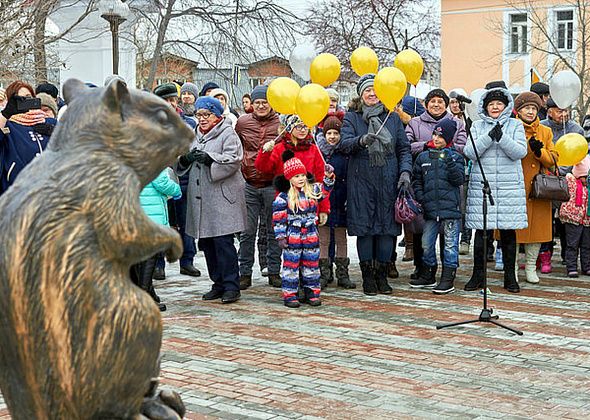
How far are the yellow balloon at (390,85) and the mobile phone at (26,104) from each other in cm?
325

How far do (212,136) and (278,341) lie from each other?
2.53m

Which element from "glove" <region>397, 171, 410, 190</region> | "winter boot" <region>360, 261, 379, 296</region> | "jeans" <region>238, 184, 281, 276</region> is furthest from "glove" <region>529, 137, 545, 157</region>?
"jeans" <region>238, 184, 281, 276</region>

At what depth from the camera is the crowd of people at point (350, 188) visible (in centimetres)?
958

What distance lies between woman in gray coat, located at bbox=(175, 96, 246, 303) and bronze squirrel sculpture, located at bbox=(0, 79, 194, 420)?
6.53 meters

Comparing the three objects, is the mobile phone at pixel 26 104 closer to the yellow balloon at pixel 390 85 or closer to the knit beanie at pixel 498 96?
the yellow balloon at pixel 390 85

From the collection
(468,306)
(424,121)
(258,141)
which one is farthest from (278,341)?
(424,121)

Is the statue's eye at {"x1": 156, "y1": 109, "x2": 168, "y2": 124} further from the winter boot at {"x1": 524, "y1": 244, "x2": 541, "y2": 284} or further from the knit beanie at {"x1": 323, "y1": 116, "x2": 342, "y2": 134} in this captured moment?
the winter boot at {"x1": 524, "y1": 244, "x2": 541, "y2": 284}

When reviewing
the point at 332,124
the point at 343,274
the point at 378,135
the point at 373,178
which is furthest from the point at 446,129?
the point at 343,274

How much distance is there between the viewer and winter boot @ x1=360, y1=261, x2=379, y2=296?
33.7 ft

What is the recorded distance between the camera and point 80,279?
283 cm

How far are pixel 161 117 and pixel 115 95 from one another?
0.18m

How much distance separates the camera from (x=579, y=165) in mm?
11641

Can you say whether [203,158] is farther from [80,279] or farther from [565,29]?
[565,29]

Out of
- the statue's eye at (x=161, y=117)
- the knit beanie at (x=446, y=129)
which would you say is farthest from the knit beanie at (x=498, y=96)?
the statue's eye at (x=161, y=117)
